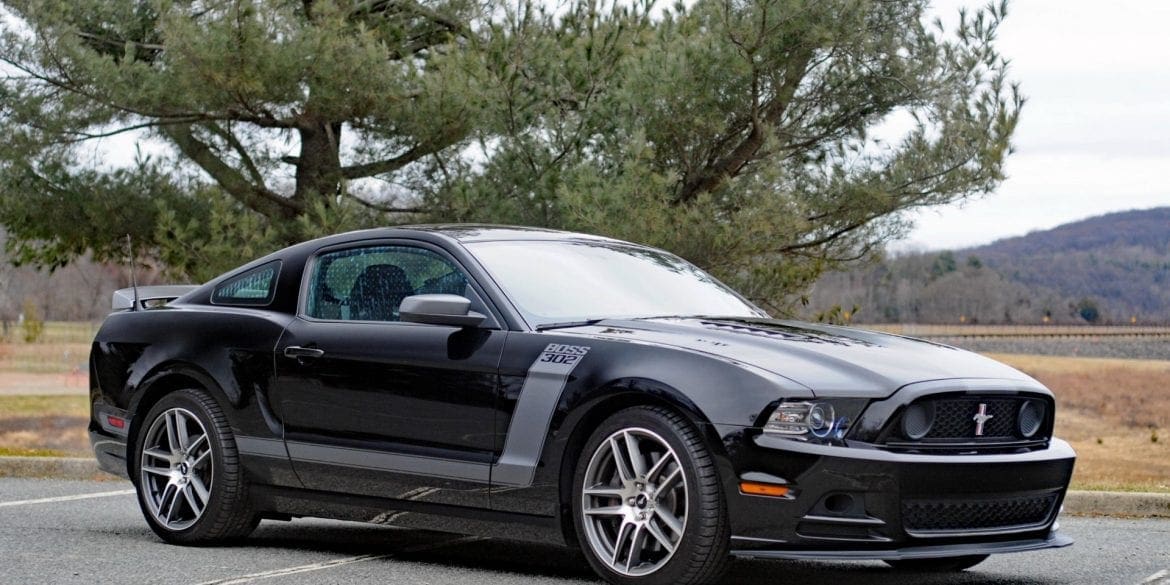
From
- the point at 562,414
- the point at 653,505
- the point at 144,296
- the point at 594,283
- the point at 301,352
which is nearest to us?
the point at 653,505

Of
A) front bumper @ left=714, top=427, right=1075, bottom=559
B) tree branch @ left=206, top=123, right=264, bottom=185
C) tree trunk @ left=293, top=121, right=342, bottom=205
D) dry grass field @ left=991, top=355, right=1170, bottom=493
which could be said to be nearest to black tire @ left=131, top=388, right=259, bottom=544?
front bumper @ left=714, top=427, right=1075, bottom=559

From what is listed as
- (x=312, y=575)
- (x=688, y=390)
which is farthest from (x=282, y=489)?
(x=688, y=390)

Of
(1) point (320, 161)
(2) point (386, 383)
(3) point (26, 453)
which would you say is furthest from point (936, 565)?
(1) point (320, 161)

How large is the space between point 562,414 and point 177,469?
2.39m

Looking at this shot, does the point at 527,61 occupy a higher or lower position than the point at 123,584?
higher

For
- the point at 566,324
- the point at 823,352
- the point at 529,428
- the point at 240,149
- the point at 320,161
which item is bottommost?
the point at 529,428

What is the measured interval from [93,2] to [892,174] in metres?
9.41

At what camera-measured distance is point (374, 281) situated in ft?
22.1

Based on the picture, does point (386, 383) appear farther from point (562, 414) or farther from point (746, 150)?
point (746, 150)

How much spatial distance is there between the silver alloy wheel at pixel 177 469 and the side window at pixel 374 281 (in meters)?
0.86

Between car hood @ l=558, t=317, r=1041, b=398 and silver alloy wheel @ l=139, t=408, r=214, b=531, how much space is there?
2205mm

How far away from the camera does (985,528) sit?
18.0ft

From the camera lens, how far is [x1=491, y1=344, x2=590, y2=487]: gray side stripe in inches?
226

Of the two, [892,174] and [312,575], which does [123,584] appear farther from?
[892,174]
